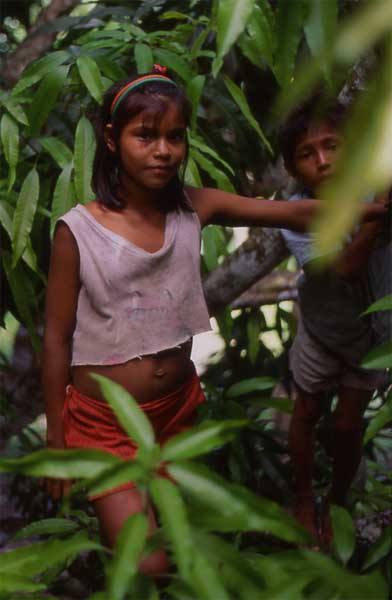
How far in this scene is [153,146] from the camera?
1.41m

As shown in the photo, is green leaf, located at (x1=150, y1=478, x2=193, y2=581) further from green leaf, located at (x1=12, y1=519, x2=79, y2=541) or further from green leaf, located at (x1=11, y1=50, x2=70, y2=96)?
green leaf, located at (x1=11, y1=50, x2=70, y2=96)

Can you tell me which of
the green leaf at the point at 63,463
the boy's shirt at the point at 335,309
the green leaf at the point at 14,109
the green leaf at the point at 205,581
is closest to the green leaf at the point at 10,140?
the green leaf at the point at 14,109

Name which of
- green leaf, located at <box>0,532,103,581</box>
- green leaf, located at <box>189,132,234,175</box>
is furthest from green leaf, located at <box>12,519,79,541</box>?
green leaf, located at <box>189,132,234,175</box>

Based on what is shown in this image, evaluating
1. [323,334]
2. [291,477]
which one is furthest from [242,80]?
[291,477]

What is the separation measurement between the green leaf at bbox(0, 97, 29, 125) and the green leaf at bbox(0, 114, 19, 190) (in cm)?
2

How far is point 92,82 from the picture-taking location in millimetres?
1629

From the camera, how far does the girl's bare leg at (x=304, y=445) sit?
2.00 m

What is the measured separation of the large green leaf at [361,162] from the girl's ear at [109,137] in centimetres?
111

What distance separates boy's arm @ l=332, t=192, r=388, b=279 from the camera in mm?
1522

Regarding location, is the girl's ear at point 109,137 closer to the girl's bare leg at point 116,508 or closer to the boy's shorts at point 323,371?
the girl's bare leg at point 116,508

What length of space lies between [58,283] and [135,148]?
0.82 ft

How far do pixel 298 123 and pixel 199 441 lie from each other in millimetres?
1018

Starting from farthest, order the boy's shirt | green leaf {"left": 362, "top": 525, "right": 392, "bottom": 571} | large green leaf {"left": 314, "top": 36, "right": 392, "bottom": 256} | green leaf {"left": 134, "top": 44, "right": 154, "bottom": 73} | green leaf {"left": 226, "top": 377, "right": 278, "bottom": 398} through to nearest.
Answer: green leaf {"left": 226, "top": 377, "right": 278, "bottom": 398} < the boy's shirt < green leaf {"left": 134, "top": 44, "right": 154, "bottom": 73} < green leaf {"left": 362, "top": 525, "right": 392, "bottom": 571} < large green leaf {"left": 314, "top": 36, "right": 392, "bottom": 256}

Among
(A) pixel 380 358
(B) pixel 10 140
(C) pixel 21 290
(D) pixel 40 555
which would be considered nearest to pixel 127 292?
(C) pixel 21 290
